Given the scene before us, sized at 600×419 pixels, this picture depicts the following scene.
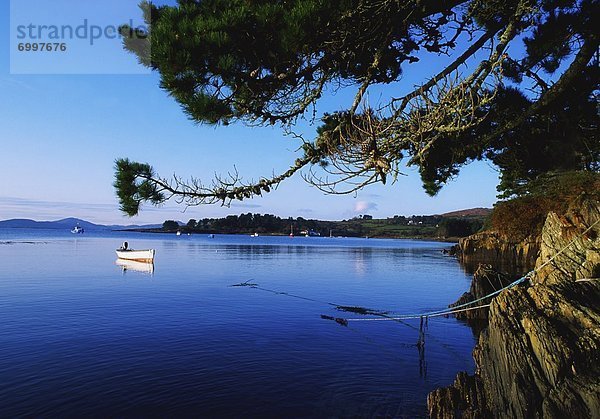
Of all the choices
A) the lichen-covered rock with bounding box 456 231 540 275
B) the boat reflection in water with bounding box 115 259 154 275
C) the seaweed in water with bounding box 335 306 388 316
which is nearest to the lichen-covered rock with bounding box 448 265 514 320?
the seaweed in water with bounding box 335 306 388 316

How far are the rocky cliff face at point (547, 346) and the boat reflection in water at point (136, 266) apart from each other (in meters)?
35.4

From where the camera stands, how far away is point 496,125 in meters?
9.56

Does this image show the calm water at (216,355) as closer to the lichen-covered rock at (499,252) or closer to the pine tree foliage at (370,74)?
the pine tree foliage at (370,74)

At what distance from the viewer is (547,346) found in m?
5.36

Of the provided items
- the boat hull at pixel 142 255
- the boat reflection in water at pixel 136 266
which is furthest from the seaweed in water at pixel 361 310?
the boat hull at pixel 142 255

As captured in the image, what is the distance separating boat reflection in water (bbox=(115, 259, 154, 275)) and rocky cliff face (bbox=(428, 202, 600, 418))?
3536 centimetres

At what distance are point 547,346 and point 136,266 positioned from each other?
143 ft

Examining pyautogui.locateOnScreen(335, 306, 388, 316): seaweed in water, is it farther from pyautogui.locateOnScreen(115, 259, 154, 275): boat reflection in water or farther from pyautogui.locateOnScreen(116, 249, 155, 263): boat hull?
pyautogui.locateOnScreen(116, 249, 155, 263): boat hull

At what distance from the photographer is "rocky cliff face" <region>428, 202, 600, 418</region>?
488 centimetres

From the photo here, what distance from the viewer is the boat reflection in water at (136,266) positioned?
40.3 meters

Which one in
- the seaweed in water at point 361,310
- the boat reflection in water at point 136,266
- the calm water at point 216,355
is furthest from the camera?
the boat reflection in water at point 136,266

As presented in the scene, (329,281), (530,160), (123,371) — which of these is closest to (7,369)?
(123,371)

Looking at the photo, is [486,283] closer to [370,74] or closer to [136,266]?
[370,74]

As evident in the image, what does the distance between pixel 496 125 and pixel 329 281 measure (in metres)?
25.2
